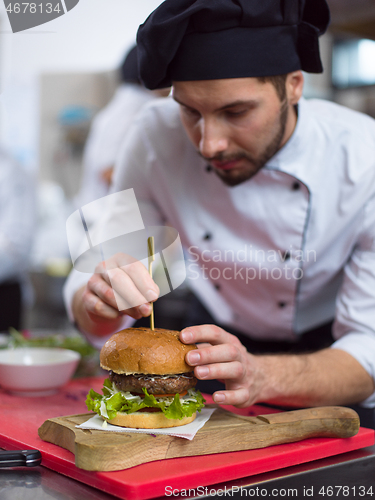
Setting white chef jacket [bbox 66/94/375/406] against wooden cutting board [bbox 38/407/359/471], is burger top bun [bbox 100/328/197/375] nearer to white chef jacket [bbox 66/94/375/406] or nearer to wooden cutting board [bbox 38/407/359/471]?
wooden cutting board [bbox 38/407/359/471]

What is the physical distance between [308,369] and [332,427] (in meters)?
0.22

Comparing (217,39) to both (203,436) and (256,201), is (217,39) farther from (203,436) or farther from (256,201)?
(203,436)

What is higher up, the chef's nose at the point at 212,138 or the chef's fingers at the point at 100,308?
the chef's nose at the point at 212,138

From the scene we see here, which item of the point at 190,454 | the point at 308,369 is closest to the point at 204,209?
the point at 308,369

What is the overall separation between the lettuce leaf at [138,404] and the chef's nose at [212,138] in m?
0.64

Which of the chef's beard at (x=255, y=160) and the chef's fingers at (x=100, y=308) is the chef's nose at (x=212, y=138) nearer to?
the chef's beard at (x=255, y=160)

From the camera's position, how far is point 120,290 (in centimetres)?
131

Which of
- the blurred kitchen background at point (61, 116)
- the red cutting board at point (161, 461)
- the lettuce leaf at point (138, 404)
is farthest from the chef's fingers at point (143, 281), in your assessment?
the blurred kitchen background at point (61, 116)

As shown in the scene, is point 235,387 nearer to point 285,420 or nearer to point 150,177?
point 285,420

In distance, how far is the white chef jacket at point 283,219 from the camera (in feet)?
5.63

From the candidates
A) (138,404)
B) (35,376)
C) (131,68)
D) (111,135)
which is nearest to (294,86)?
(138,404)

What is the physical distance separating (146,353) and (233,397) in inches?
8.9

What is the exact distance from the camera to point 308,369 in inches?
57.4

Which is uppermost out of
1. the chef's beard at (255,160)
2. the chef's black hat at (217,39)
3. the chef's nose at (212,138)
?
the chef's black hat at (217,39)
